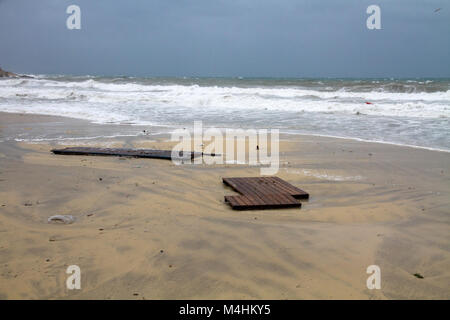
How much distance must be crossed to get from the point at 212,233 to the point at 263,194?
1407mm

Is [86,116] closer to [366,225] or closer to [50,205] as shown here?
[50,205]

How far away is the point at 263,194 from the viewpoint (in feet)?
17.9

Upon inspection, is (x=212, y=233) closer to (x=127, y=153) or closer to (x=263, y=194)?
(x=263, y=194)

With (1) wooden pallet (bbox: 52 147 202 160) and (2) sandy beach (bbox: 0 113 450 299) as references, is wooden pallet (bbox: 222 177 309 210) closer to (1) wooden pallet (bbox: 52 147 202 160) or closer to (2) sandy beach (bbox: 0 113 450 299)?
(2) sandy beach (bbox: 0 113 450 299)

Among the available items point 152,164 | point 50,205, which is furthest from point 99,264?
point 152,164

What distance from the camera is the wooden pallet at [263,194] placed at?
5.08 m

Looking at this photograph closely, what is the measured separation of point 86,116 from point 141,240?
12070 millimetres
